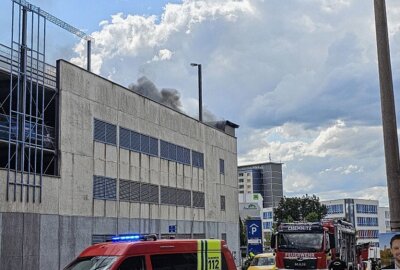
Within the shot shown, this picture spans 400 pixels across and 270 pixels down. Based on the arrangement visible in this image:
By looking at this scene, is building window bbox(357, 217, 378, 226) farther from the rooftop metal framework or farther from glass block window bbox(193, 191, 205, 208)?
the rooftop metal framework

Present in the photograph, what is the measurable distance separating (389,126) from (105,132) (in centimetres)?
2434

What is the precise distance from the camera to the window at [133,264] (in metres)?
8.56

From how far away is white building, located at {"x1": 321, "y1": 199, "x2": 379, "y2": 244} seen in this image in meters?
140

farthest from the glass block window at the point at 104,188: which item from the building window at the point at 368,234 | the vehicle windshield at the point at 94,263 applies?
the building window at the point at 368,234

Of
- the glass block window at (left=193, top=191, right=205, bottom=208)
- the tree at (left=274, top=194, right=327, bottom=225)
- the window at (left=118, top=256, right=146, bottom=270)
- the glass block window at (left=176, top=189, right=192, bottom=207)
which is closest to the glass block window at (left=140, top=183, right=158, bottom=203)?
the glass block window at (left=176, top=189, right=192, bottom=207)

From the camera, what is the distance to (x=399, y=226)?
8.91 m

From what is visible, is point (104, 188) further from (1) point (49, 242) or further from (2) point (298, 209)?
(2) point (298, 209)

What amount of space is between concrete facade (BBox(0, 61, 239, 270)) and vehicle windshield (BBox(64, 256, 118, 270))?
15.1m

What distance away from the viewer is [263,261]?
2481 centimetres

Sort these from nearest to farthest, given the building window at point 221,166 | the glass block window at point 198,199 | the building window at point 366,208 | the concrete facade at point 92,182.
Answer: the concrete facade at point 92,182
the glass block window at point 198,199
the building window at point 221,166
the building window at point 366,208

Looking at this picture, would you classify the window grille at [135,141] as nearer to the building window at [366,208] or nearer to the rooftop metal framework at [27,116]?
the rooftop metal framework at [27,116]

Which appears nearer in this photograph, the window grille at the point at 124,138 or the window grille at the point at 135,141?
the window grille at the point at 124,138

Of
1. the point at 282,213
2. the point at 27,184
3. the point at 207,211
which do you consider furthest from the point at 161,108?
the point at 282,213

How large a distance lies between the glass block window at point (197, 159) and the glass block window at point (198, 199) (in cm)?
225
